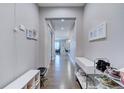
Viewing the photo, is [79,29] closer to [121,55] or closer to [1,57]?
[121,55]

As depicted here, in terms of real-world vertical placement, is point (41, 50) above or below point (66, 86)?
above

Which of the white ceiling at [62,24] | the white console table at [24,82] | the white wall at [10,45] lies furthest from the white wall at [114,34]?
the white ceiling at [62,24]

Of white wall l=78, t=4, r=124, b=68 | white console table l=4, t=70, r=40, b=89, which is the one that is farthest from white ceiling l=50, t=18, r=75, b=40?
white console table l=4, t=70, r=40, b=89

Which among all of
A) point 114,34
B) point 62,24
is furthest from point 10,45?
point 62,24

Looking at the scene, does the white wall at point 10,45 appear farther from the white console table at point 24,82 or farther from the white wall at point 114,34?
the white wall at point 114,34

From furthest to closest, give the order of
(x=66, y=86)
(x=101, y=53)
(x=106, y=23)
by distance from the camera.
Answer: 1. (x=66, y=86)
2. (x=101, y=53)
3. (x=106, y=23)

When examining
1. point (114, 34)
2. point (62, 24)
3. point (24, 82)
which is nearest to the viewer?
point (24, 82)

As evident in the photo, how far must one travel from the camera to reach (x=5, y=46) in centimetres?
217

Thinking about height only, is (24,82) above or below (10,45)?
below

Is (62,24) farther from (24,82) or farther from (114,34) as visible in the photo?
(24,82)

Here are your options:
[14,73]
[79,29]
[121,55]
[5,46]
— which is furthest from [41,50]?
[121,55]

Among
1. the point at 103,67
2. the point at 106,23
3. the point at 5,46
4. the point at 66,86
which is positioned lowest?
the point at 66,86

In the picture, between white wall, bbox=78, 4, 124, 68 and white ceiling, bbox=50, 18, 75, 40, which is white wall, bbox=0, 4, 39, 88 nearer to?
white wall, bbox=78, 4, 124, 68

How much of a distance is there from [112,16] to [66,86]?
95.9 inches
